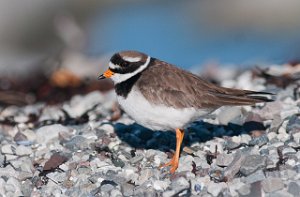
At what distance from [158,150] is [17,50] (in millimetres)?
16611

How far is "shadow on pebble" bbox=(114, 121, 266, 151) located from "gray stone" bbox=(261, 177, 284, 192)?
1.66m

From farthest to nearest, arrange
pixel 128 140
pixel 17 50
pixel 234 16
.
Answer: pixel 234 16
pixel 17 50
pixel 128 140

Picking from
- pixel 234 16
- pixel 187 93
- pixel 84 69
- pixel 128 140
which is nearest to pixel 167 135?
pixel 128 140

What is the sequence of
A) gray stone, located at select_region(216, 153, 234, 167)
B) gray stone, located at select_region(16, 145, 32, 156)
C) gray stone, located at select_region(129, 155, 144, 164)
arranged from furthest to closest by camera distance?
gray stone, located at select_region(16, 145, 32, 156) → gray stone, located at select_region(129, 155, 144, 164) → gray stone, located at select_region(216, 153, 234, 167)

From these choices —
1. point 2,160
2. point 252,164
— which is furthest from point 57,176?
point 252,164

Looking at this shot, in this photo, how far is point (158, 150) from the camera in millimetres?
8227

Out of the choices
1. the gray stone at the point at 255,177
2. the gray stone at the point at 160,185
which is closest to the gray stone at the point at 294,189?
the gray stone at the point at 255,177

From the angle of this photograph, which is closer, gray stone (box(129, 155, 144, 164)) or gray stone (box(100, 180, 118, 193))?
gray stone (box(100, 180, 118, 193))

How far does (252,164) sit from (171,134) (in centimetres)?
175

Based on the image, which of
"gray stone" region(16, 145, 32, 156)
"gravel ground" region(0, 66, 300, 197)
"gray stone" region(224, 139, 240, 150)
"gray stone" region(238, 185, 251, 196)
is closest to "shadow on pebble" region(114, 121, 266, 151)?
"gravel ground" region(0, 66, 300, 197)

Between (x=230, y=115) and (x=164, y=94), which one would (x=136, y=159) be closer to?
(x=164, y=94)

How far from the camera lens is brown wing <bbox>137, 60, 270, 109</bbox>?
772 cm

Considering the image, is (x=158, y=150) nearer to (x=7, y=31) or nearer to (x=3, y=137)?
(x=3, y=137)

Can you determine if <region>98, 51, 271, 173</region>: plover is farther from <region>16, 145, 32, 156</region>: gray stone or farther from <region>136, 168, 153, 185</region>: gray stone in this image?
<region>16, 145, 32, 156</region>: gray stone
